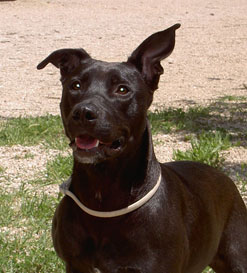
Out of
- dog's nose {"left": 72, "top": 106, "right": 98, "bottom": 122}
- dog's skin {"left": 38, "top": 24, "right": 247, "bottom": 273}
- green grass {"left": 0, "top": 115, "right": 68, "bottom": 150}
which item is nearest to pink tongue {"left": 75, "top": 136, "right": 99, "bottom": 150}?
dog's skin {"left": 38, "top": 24, "right": 247, "bottom": 273}

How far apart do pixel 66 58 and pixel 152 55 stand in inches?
19.9

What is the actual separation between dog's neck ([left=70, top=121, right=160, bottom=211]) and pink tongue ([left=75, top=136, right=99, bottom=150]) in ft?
0.58

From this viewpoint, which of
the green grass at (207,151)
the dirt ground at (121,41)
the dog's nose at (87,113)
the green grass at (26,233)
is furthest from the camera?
the dirt ground at (121,41)

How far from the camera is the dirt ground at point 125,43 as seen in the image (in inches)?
355

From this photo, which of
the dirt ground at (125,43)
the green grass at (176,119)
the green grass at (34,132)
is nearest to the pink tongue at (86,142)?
the dirt ground at (125,43)

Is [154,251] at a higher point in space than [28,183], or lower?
higher

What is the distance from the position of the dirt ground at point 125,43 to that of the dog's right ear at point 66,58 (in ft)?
8.72

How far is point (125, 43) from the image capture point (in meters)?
12.9

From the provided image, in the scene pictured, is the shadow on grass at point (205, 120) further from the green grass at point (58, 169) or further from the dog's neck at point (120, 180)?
the dog's neck at point (120, 180)

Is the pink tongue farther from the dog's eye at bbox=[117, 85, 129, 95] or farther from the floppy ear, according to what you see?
the floppy ear

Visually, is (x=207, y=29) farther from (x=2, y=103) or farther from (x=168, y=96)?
(x=2, y=103)

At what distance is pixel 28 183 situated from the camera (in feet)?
18.6

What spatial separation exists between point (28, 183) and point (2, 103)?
305 cm

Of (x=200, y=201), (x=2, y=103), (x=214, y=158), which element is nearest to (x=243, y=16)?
(x=2, y=103)
